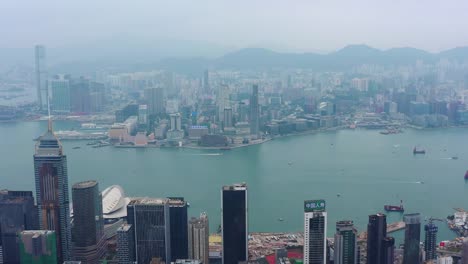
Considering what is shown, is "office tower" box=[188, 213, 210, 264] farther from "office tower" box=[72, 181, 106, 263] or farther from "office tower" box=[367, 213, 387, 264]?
"office tower" box=[367, 213, 387, 264]

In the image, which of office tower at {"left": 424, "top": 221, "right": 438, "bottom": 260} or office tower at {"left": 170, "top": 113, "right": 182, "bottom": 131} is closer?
office tower at {"left": 424, "top": 221, "right": 438, "bottom": 260}

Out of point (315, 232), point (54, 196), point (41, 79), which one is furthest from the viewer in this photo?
point (41, 79)

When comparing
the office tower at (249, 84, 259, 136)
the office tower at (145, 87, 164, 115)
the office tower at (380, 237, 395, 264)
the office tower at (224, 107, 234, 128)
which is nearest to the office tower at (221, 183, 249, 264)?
the office tower at (380, 237, 395, 264)

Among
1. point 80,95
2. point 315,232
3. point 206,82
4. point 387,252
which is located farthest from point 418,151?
point 80,95

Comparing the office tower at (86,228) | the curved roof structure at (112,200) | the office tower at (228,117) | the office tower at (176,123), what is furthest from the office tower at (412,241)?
the office tower at (176,123)

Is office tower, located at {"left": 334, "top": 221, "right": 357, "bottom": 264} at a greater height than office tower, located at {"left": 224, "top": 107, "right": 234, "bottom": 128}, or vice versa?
office tower, located at {"left": 224, "top": 107, "right": 234, "bottom": 128}

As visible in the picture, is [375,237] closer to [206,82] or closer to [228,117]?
[228,117]
